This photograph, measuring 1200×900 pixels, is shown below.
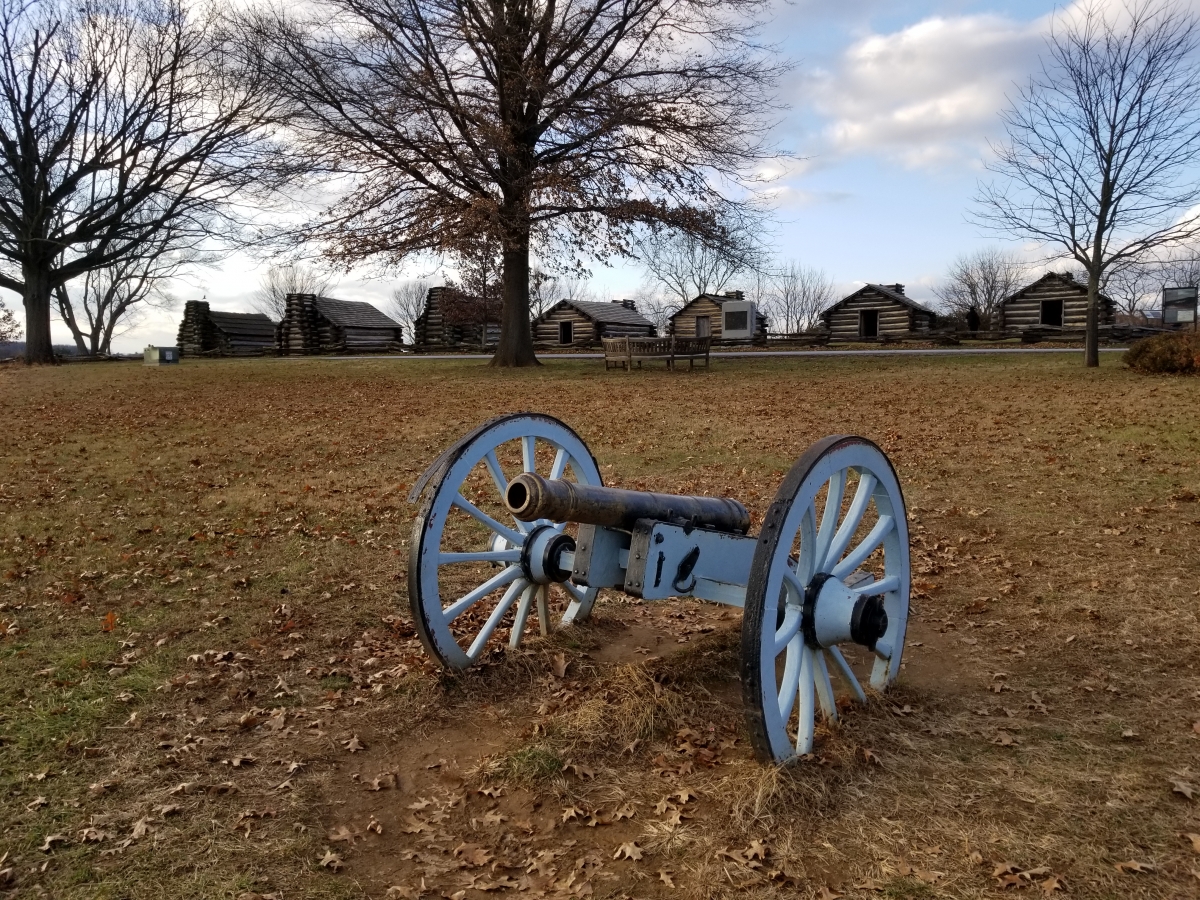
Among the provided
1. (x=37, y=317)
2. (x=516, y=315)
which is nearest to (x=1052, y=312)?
(x=516, y=315)

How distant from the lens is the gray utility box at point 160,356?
27406 millimetres

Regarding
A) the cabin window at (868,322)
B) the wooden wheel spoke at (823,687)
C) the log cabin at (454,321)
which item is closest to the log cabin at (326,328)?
the log cabin at (454,321)

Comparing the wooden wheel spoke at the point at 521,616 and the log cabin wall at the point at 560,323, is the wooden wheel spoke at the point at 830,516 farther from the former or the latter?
the log cabin wall at the point at 560,323

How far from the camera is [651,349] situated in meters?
21.8

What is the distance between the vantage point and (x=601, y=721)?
4.00 metres

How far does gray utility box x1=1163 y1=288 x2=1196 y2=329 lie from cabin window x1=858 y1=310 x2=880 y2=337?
11.4 meters

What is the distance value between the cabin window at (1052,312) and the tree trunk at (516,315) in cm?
2451

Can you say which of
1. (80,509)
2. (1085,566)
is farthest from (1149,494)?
(80,509)

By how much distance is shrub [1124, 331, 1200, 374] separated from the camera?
16.2 m

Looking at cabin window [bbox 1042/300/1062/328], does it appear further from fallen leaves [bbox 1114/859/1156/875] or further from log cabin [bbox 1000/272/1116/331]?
fallen leaves [bbox 1114/859/1156/875]

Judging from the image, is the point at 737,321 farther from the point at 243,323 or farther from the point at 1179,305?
the point at 243,323

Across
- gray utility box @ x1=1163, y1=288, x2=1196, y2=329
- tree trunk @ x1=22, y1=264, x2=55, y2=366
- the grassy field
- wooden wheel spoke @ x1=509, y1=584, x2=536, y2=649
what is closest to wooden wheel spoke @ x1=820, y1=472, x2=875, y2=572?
the grassy field

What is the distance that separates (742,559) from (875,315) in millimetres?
38153

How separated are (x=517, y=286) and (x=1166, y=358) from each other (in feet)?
46.9
